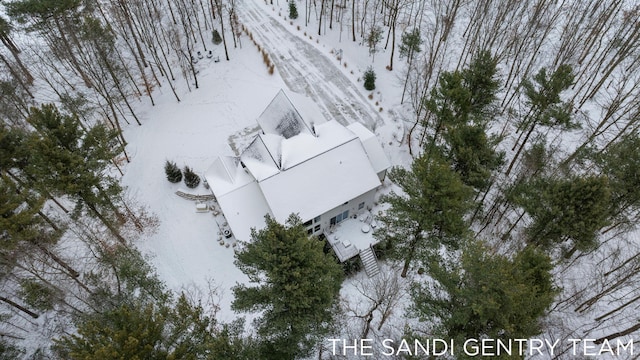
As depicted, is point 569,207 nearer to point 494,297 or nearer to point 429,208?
point 429,208

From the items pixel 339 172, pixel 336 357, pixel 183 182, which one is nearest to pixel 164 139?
pixel 183 182

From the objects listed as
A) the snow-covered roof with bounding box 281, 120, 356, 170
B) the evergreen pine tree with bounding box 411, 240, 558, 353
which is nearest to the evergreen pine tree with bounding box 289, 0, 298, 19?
the snow-covered roof with bounding box 281, 120, 356, 170

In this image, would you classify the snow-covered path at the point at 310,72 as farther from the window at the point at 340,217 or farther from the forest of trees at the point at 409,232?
the window at the point at 340,217

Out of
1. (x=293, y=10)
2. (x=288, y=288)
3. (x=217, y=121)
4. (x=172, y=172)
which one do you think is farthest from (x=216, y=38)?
(x=288, y=288)

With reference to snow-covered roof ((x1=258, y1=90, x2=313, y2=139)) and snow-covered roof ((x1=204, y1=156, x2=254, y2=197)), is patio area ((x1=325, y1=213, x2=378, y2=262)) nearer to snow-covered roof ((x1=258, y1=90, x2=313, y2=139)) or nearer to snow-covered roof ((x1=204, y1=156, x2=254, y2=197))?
snow-covered roof ((x1=204, y1=156, x2=254, y2=197))

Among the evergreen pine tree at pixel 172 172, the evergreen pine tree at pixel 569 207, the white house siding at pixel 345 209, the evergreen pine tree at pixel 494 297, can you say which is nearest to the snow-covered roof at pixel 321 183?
the white house siding at pixel 345 209

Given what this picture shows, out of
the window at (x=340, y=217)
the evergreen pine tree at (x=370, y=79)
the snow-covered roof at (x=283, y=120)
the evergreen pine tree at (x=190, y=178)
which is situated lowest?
the window at (x=340, y=217)

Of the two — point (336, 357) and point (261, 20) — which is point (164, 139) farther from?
point (336, 357)
